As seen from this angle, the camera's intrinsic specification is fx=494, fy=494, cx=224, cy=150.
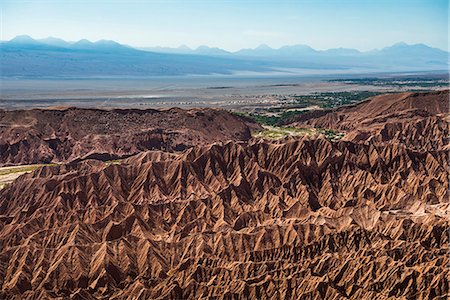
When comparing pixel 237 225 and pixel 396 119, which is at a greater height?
pixel 396 119

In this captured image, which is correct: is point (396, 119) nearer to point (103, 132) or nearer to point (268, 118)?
point (268, 118)

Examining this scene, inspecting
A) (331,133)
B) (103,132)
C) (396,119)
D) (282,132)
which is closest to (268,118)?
(282,132)

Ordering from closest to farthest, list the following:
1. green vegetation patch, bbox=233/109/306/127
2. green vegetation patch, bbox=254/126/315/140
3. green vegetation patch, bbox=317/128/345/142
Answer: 1. green vegetation patch, bbox=317/128/345/142
2. green vegetation patch, bbox=254/126/315/140
3. green vegetation patch, bbox=233/109/306/127

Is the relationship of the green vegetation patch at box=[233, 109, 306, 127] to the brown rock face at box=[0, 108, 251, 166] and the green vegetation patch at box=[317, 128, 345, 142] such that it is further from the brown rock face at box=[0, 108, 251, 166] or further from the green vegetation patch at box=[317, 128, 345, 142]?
the brown rock face at box=[0, 108, 251, 166]

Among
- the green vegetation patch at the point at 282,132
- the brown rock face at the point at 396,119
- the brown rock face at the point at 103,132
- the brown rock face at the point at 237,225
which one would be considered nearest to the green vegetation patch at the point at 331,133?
the green vegetation patch at the point at 282,132

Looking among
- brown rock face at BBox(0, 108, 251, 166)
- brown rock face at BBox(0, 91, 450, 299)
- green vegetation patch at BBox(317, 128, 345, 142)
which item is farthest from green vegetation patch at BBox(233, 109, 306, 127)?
brown rock face at BBox(0, 91, 450, 299)

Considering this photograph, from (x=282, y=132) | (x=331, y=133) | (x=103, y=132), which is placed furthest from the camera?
(x=282, y=132)

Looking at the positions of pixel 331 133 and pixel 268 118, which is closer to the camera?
pixel 331 133
